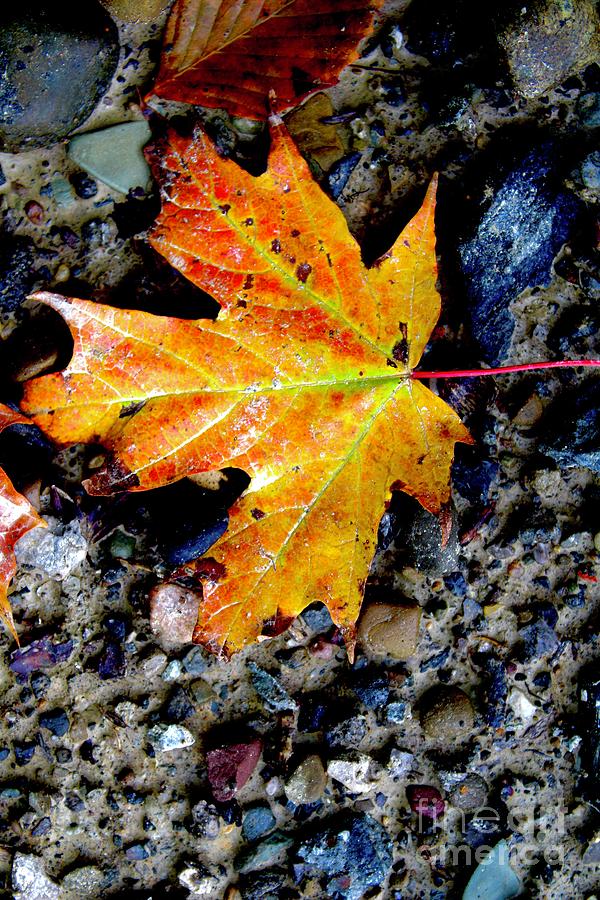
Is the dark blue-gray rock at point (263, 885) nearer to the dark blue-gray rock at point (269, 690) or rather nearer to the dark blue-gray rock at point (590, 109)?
the dark blue-gray rock at point (269, 690)

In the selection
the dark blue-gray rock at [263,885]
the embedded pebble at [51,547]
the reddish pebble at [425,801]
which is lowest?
the reddish pebble at [425,801]

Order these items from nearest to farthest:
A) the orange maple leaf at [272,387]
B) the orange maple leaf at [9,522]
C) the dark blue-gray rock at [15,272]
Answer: the orange maple leaf at [272,387] → the orange maple leaf at [9,522] → the dark blue-gray rock at [15,272]

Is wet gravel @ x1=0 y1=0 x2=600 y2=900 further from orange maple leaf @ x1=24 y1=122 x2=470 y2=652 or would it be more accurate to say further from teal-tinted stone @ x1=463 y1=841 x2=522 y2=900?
orange maple leaf @ x1=24 y1=122 x2=470 y2=652

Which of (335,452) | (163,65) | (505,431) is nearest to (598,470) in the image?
(505,431)

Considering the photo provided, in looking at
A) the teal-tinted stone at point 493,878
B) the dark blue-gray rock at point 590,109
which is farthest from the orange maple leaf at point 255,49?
the teal-tinted stone at point 493,878

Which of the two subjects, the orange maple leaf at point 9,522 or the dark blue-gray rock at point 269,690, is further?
the dark blue-gray rock at point 269,690

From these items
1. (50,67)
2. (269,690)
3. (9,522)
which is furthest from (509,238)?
(9,522)
